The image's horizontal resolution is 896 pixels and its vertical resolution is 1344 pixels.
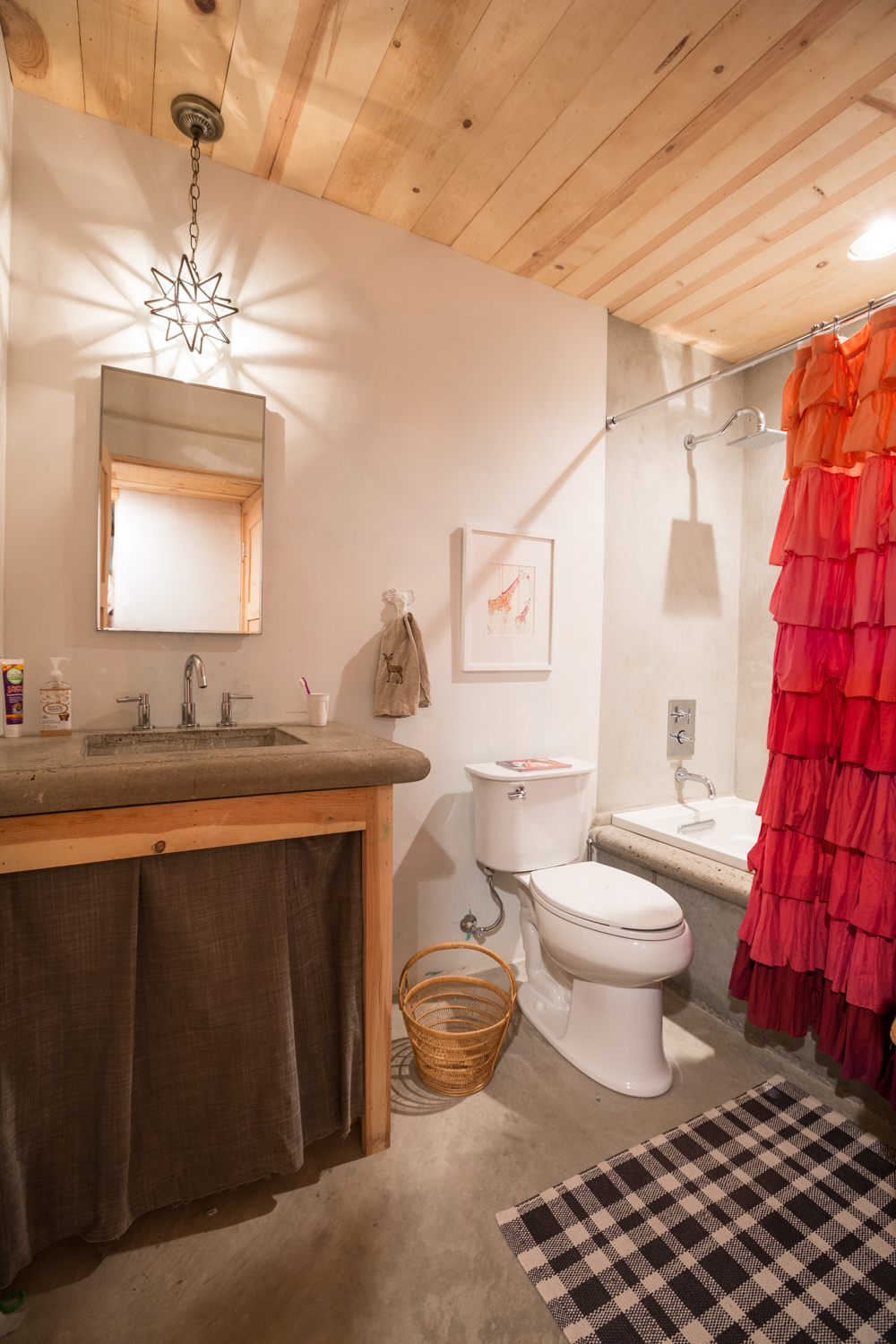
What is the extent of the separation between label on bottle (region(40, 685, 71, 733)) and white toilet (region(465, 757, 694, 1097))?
1.13 meters

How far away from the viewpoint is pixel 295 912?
4.18 ft

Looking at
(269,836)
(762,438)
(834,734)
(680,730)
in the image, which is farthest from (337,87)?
(680,730)

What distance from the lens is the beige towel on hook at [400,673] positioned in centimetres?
187

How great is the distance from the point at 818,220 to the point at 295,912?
2.35 meters

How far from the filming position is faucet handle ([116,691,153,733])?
157 cm

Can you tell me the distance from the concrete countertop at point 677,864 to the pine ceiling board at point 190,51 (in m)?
2.39

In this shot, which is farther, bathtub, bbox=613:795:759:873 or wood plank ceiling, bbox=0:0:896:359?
bathtub, bbox=613:795:759:873

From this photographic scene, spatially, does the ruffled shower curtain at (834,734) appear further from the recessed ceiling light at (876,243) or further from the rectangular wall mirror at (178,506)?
the rectangular wall mirror at (178,506)

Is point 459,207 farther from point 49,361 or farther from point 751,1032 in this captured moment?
point 751,1032

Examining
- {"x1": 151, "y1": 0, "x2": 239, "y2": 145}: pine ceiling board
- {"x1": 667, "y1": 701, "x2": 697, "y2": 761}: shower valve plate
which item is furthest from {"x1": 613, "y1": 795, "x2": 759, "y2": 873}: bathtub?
{"x1": 151, "y1": 0, "x2": 239, "y2": 145}: pine ceiling board

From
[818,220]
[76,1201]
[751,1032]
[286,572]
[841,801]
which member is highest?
[818,220]

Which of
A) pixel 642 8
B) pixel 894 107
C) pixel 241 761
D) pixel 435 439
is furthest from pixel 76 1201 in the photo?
pixel 894 107

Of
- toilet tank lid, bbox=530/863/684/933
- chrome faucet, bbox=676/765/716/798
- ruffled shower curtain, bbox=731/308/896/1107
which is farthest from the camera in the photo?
chrome faucet, bbox=676/765/716/798

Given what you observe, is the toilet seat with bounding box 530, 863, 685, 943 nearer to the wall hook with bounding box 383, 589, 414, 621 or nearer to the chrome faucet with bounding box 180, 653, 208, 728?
the wall hook with bounding box 383, 589, 414, 621
